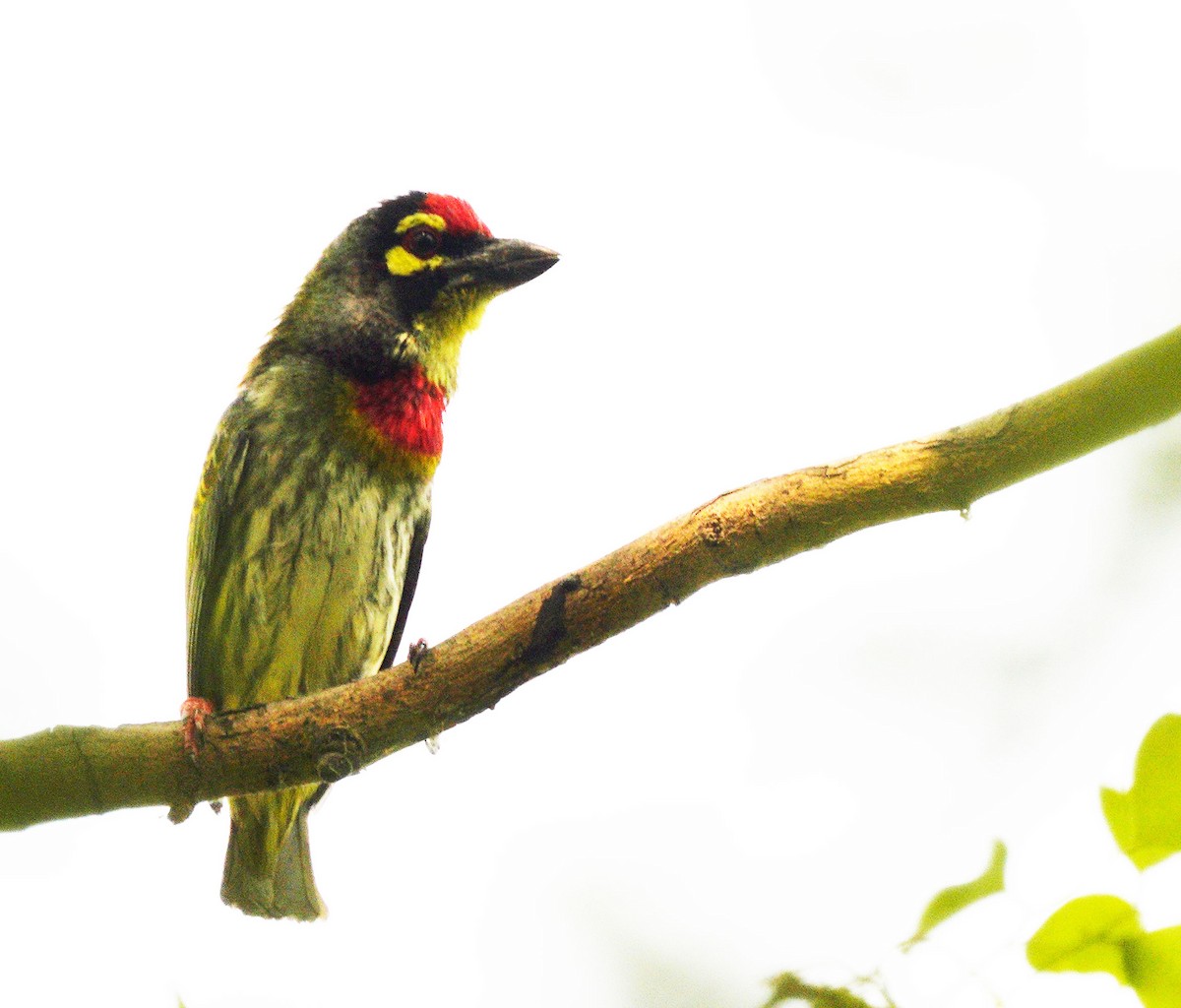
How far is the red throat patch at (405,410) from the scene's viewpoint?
4215mm

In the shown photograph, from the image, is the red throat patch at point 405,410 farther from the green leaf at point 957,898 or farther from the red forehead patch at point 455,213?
the green leaf at point 957,898

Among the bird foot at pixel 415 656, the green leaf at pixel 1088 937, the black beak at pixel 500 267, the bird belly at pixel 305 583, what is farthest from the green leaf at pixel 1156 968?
the black beak at pixel 500 267

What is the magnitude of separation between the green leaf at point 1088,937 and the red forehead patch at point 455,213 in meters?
3.98

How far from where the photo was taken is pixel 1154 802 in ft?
3.44

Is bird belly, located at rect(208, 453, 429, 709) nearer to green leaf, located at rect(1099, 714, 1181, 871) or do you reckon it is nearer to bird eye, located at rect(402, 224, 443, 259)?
bird eye, located at rect(402, 224, 443, 259)

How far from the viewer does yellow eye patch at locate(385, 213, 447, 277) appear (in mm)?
4688

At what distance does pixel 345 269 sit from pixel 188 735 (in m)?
2.12

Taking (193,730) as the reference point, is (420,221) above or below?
above

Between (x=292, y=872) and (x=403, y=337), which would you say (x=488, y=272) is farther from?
(x=292, y=872)

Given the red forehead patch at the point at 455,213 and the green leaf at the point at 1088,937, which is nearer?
the green leaf at the point at 1088,937

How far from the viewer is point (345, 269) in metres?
4.72

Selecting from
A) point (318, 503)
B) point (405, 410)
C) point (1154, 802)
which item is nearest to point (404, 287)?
point (405, 410)

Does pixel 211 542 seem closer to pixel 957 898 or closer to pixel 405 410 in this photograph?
pixel 405 410

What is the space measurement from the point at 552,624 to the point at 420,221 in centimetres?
240
